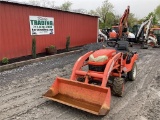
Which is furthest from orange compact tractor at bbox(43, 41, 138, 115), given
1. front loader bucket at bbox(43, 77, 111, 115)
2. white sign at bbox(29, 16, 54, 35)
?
white sign at bbox(29, 16, 54, 35)

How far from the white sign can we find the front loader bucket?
6.57m

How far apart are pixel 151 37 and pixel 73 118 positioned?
15.1 m

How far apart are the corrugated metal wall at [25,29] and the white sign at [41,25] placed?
0.68ft

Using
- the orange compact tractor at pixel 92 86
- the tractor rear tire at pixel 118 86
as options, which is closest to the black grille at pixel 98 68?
the orange compact tractor at pixel 92 86

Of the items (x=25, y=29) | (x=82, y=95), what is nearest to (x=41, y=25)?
(x=25, y=29)

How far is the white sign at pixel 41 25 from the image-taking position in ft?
35.0

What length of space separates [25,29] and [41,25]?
4.09ft

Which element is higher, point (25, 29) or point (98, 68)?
point (25, 29)

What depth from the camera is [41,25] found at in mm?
11227

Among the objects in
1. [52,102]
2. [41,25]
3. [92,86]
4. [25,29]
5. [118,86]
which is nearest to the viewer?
[92,86]

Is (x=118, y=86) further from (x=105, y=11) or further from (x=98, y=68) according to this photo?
A: (x=105, y=11)

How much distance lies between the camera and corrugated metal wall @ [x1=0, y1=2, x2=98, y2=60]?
9188mm

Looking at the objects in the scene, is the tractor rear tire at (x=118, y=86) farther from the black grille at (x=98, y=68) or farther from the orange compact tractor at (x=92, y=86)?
the black grille at (x=98, y=68)

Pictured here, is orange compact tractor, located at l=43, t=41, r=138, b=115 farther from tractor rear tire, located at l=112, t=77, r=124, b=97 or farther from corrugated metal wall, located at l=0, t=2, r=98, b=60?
corrugated metal wall, located at l=0, t=2, r=98, b=60
